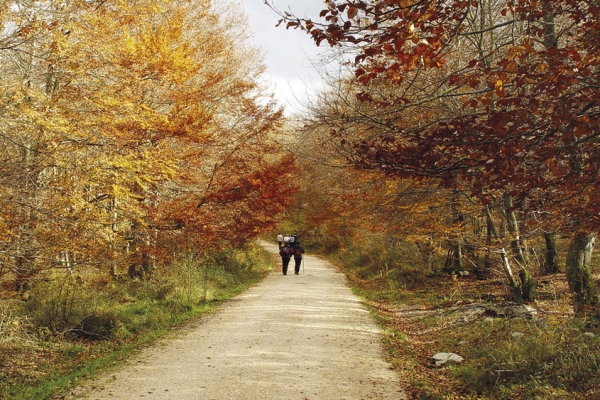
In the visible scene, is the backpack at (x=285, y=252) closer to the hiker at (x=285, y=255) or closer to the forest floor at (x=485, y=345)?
the hiker at (x=285, y=255)

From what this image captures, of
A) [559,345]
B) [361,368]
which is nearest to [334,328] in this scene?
[361,368]

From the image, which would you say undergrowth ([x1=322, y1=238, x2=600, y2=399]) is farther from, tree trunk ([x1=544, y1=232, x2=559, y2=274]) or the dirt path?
tree trunk ([x1=544, y1=232, x2=559, y2=274])

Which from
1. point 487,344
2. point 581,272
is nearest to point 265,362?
point 487,344

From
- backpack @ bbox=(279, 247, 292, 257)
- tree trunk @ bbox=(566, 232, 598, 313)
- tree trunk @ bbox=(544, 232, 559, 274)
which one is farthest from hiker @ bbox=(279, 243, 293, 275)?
tree trunk @ bbox=(566, 232, 598, 313)

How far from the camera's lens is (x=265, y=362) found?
6.83 meters

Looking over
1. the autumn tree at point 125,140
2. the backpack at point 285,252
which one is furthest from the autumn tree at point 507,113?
the backpack at point 285,252

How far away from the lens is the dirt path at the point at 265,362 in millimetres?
5629

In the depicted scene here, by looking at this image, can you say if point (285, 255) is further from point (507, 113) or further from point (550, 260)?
point (507, 113)

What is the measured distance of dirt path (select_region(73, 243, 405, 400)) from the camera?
5.63 metres

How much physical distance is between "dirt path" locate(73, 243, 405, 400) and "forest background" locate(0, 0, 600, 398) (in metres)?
0.58

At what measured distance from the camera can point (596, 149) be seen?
158 inches

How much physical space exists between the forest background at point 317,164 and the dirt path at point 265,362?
580 mm

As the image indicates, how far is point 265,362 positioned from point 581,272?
601 cm

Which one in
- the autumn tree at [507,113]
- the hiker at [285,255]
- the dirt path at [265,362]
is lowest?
the dirt path at [265,362]
